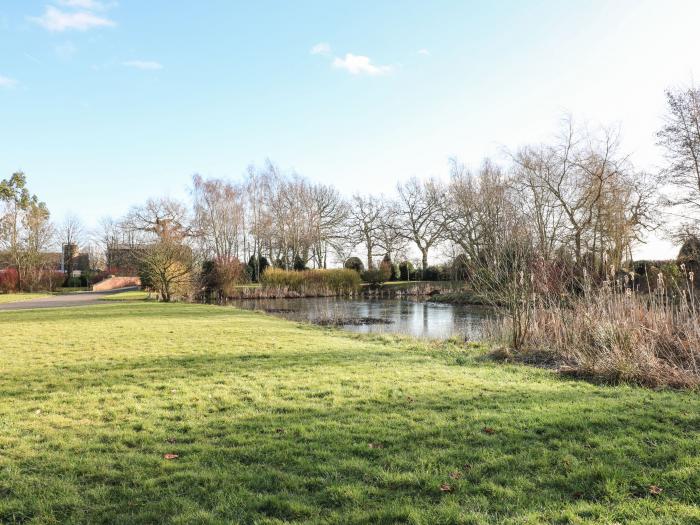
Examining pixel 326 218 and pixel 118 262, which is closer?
pixel 326 218

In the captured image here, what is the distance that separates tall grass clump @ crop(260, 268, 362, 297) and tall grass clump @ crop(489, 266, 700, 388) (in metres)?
24.4

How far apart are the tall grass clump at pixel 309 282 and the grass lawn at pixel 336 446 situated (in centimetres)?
2613

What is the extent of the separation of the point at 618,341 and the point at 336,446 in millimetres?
5659

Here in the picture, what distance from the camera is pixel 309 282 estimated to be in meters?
34.8

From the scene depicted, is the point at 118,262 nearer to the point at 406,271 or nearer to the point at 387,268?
the point at 387,268

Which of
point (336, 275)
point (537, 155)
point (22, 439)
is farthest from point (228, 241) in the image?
point (22, 439)

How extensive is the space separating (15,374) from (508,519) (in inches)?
267

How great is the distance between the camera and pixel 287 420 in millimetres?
4598

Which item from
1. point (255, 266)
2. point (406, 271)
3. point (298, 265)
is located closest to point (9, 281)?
point (255, 266)

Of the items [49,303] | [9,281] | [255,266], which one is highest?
[255,266]

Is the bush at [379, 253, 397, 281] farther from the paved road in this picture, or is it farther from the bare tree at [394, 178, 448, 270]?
the paved road

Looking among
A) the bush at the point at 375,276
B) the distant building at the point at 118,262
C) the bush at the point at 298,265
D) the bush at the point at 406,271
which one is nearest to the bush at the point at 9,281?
the distant building at the point at 118,262

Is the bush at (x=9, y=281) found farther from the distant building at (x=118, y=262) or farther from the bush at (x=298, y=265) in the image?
the bush at (x=298, y=265)

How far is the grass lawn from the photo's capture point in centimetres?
294
